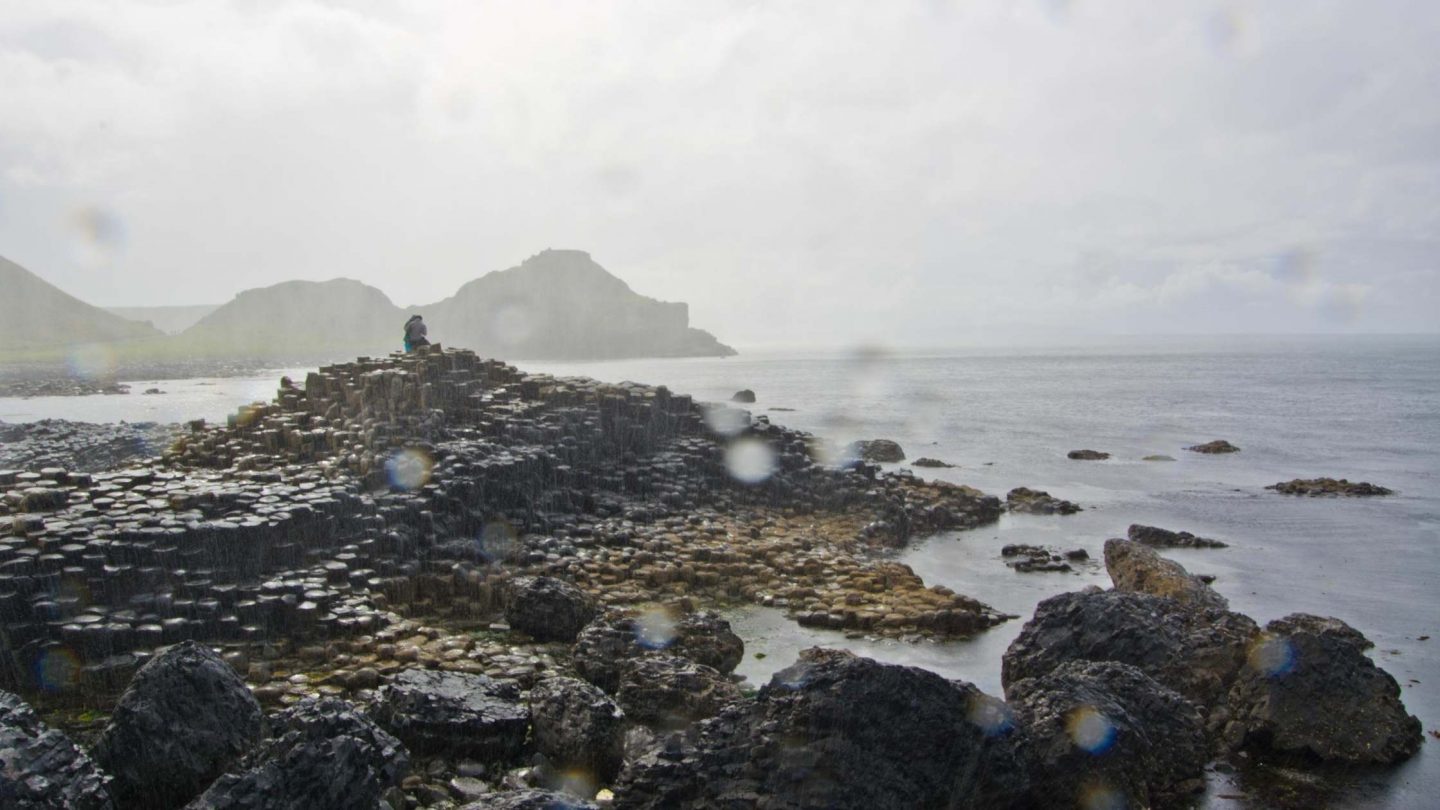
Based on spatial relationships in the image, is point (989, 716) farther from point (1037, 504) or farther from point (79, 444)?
point (79, 444)

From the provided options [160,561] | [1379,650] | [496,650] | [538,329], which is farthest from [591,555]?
[538,329]

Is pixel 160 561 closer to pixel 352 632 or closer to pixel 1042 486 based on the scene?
pixel 352 632

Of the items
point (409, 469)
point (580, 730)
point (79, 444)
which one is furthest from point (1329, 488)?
point (79, 444)

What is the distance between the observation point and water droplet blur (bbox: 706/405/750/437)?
80.4 ft

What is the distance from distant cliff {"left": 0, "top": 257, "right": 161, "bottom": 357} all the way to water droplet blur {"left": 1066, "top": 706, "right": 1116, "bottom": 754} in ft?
575

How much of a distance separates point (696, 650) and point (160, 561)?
6965mm

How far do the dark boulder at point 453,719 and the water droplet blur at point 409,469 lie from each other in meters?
7.67

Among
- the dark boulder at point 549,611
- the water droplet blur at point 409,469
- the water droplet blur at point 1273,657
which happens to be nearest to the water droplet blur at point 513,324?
the water droplet blur at point 409,469

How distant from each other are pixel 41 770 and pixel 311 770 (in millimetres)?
1786

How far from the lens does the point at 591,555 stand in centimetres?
1611

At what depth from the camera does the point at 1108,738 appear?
7.77m

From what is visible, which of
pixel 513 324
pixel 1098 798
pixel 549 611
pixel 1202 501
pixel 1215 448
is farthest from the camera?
pixel 513 324

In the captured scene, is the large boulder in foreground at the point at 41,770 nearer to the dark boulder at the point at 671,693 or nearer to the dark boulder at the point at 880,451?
the dark boulder at the point at 671,693

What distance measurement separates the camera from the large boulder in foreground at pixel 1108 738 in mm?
7629
